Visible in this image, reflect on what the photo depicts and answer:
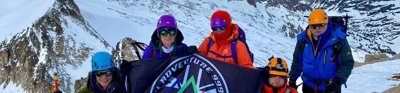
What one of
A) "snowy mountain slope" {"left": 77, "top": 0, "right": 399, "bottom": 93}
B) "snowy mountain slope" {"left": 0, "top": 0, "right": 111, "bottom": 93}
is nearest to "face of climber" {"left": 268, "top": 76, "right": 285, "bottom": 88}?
"snowy mountain slope" {"left": 0, "top": 0, "right": 111, "bottom": 93}

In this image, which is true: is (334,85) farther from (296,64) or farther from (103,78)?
(103,78)

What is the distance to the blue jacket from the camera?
26.5 feet

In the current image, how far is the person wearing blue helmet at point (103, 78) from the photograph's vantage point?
25.8ft

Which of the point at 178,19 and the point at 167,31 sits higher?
the point at 167,31

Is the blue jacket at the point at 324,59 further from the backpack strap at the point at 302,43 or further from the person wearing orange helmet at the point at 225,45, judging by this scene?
the person wearing orange helmet at the point at 225,45

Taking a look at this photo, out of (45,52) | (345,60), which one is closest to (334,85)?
(345,60)

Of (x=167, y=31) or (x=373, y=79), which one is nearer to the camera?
(x=167, y=31)

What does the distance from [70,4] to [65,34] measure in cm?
1552

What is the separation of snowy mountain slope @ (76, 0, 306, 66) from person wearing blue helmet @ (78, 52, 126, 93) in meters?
74.7

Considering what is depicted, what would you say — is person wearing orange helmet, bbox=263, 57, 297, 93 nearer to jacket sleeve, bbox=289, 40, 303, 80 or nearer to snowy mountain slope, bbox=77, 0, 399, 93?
jacket sleeve, bbox=289, 40, 303, 80

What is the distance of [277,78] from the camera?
25.7 feet

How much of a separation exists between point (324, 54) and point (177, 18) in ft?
462

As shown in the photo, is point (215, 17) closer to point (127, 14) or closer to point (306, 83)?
point (306, 83)

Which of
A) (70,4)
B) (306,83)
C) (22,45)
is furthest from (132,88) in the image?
(70,4)
